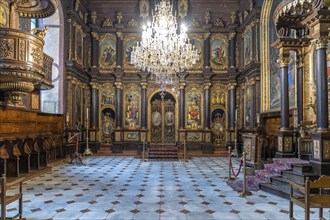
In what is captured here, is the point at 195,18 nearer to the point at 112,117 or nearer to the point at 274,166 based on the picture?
the point at 112,117

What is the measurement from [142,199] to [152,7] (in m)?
14.2

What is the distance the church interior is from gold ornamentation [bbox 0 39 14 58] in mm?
34

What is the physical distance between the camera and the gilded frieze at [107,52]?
17.1 meters

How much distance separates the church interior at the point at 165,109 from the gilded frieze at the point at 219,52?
0.21ft

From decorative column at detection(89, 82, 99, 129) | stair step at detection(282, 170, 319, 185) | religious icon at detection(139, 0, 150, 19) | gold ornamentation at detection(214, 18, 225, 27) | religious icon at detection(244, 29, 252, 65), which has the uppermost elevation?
religious icon at detection(139, 0, 150, 19)

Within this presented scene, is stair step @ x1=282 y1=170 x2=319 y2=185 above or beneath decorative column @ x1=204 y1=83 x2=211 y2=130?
beneath

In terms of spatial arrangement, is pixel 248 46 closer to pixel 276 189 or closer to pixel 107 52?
pixel 107 52

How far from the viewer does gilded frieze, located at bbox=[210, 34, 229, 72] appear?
16922 millimetres

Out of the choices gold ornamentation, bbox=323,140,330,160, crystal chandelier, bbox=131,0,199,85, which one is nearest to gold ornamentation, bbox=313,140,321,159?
gold ornamentation, bbox=323,140,330,160

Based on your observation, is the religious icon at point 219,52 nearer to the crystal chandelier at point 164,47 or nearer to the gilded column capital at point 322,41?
the crystal chandelier at point 164,47

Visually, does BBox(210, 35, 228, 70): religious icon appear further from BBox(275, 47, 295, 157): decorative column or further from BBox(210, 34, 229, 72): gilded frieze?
BBox(275, 47, 295, 157): decorative column

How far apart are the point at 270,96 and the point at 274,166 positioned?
223 inches

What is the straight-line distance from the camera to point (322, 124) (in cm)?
624

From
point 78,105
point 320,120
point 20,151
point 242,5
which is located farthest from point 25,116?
point 242,5
